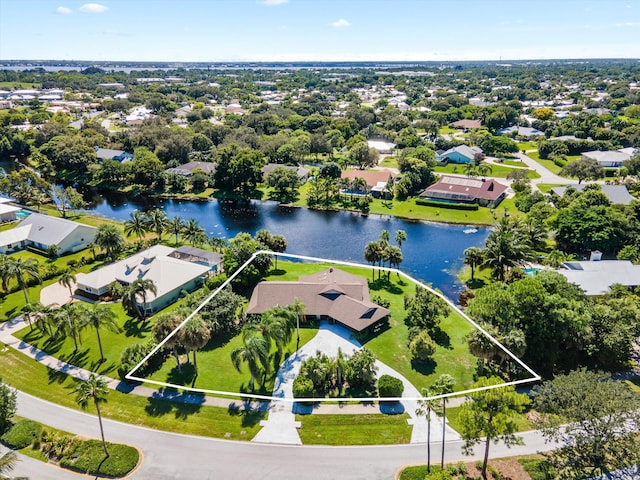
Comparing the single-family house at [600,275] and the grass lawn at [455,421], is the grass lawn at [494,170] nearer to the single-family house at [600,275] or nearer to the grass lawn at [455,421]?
the single-family house at [600,275]

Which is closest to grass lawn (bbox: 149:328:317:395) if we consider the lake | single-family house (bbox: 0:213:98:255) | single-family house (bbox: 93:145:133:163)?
the lake

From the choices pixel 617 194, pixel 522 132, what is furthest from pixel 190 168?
pixel 522 132

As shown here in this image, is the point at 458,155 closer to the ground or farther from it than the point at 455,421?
farther from it

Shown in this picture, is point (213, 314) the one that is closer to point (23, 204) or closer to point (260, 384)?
point (260, 384)

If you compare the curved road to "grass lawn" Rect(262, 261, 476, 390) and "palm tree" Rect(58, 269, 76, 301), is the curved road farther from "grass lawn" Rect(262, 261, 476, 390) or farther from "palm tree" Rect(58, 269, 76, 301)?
"palm tree" Rect(58, 269, 76, 301)

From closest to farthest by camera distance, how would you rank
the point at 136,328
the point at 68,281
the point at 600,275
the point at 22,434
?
1. the point at 22,434
2. the point at 136,328
3. the point at 68,281
4. the point at 600,275

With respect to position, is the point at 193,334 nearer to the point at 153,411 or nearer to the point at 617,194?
the point at 153,411
